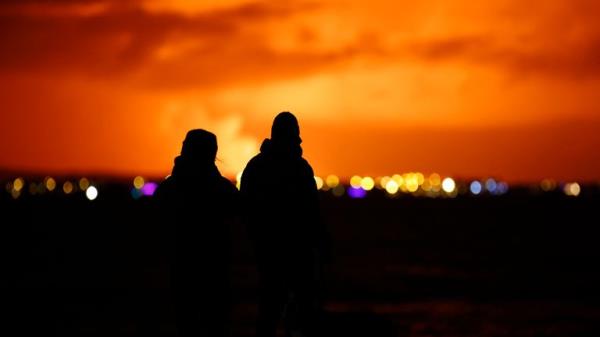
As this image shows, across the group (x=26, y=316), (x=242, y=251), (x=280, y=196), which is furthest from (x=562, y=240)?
(x=280, y=196)

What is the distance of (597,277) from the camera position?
2592 cm

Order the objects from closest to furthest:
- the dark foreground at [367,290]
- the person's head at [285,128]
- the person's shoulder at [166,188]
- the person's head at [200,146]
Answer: the person's head at [200,146] → the person's shoulder at [166,188] → the person's head at [285,128] → the dark foreground at [367,290]

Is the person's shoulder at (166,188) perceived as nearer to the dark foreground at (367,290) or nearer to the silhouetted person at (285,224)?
the dark foreground at (367,290)

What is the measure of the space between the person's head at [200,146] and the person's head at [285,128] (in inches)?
20.3

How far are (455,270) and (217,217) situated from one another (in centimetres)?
2260

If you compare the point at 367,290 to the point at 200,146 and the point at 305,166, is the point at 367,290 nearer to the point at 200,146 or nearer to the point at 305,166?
the point at 305,166

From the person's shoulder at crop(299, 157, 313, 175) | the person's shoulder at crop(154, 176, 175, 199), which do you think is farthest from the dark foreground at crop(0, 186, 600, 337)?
the person's shoulder at crop(299, 157, 313, 175)

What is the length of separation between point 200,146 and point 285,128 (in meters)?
0.68

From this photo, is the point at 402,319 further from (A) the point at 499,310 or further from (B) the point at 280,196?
(B) the point at 280,196

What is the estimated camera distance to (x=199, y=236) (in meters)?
7.13

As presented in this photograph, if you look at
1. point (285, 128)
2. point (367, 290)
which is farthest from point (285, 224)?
point (367, 290)

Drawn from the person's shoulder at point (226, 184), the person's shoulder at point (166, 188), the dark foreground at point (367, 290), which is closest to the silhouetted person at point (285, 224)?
the person's shoulder at point (226, 184)

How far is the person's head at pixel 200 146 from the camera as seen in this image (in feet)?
23.1

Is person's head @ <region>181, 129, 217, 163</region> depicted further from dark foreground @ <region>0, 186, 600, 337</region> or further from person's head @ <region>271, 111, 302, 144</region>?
dark foreground @ <region>0, 186, 600, 337</region>
